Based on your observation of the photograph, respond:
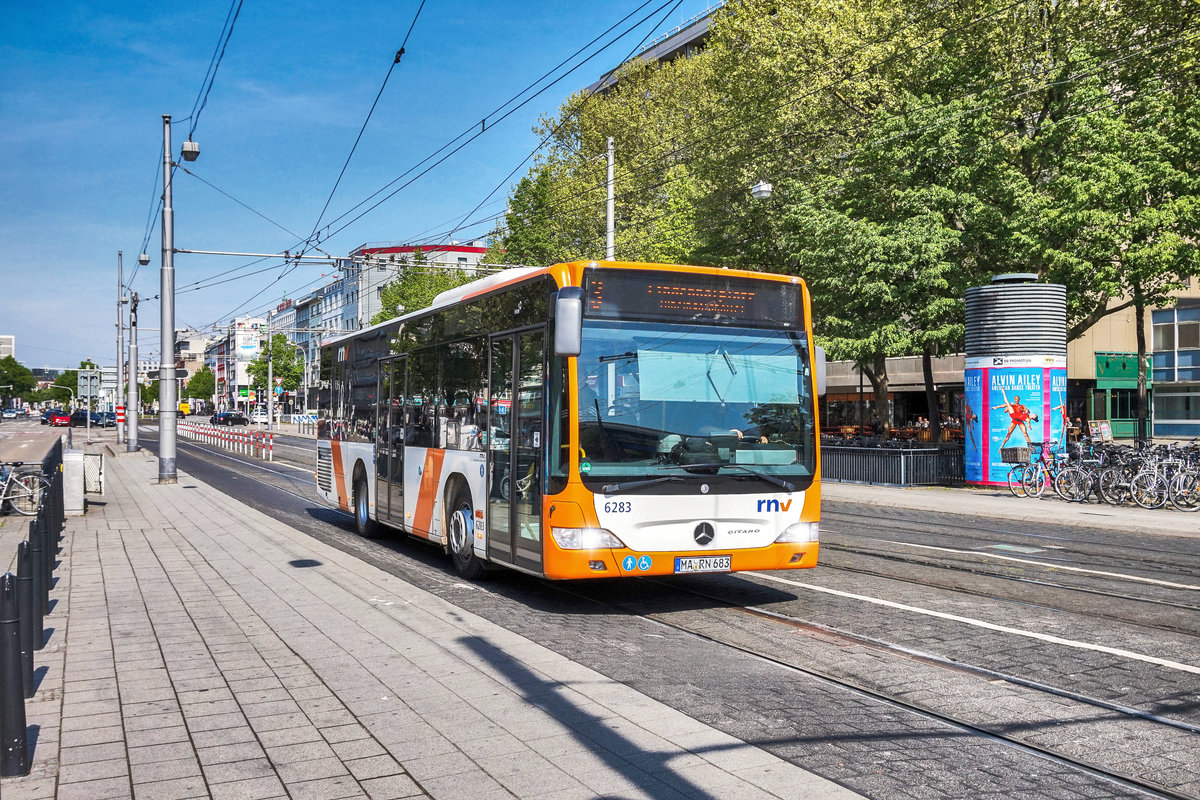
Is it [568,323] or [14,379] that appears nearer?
[568,323]

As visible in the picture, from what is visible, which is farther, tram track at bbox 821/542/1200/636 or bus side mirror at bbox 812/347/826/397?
bus side mirror at bbox 812/347/826/397

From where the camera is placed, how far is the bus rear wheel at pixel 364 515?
14.2 meters

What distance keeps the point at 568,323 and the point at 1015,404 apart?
619 inches

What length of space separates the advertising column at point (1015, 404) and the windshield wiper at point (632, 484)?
580 inches

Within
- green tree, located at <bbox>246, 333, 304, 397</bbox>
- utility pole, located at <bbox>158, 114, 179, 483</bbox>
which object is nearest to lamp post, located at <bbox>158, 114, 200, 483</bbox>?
utility pole, located at <bbox>158, 114, 179, 483</bbox>

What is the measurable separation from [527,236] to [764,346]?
37123mm

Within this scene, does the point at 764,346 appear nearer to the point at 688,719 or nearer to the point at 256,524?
the point at 688,719

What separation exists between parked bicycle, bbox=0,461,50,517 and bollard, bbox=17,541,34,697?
11445mm

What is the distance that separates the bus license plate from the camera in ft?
27.4

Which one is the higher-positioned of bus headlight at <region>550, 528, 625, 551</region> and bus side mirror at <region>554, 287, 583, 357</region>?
bus side mirror at <region>554, 287, 583, 357</region>

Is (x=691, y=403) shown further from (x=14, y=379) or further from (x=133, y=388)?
(x=14, y=379)

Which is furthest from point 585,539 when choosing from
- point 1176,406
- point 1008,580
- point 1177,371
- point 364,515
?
point 1176,406

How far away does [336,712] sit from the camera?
5.55 metres

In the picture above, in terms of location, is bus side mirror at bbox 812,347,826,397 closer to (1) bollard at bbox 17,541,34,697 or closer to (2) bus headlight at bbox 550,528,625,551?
(2) bus headlight at bbox 550,528,625,551
